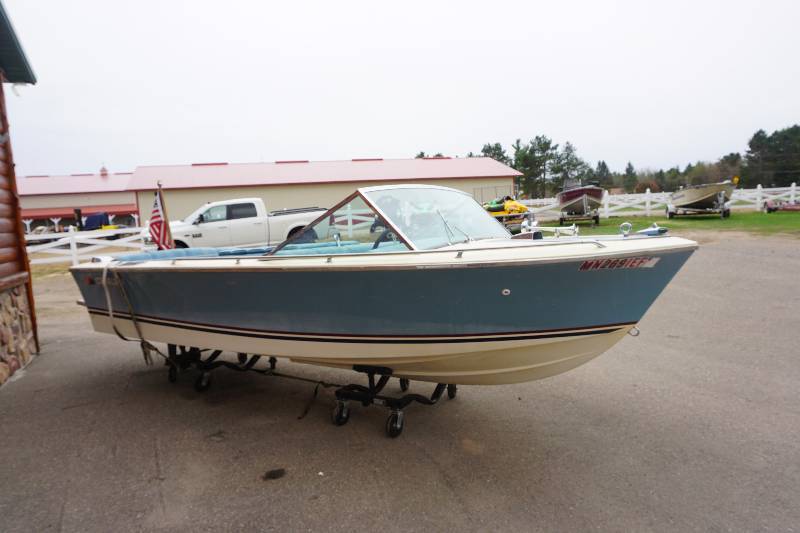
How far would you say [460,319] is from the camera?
2.96m

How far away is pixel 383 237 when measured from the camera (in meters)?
3.62

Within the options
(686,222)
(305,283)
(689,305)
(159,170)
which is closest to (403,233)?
(305,283)

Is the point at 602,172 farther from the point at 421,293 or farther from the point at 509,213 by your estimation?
the point at 421,293

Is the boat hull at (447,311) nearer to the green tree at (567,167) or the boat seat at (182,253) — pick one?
the boat seat at (182,253)

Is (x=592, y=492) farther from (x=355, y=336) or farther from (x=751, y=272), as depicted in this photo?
(x=751, y=272)

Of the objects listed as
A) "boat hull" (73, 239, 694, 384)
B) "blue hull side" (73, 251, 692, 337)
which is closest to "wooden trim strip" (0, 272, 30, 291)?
"boat hull" (73, 239, 694, 384)

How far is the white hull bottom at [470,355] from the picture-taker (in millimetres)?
3010

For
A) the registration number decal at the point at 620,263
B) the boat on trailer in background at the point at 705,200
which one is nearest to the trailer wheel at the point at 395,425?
the registration number decal at the point at 620,263

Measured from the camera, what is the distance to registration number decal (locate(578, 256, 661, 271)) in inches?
109

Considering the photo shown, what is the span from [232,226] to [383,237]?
999cm

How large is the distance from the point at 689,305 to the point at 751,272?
9.24 ft

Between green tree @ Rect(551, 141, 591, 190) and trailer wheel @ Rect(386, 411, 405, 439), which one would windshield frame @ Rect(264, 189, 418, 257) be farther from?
green tree @ Rect(551, 141, 591, 190)

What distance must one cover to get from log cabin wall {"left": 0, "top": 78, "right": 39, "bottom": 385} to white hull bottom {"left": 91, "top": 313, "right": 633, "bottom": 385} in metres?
3.47

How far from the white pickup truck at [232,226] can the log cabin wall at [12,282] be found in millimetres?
6552
